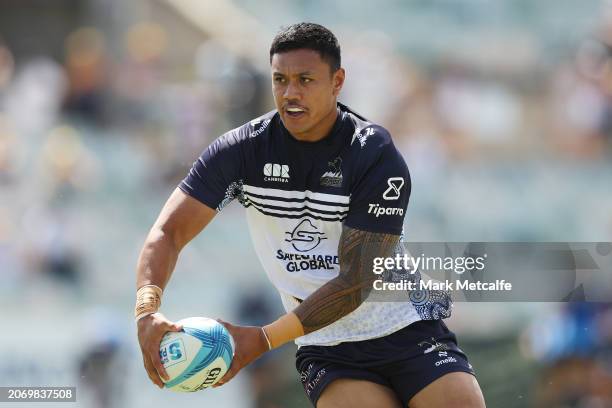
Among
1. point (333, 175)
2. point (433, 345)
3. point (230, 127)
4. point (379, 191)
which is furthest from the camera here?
point (230, 127)

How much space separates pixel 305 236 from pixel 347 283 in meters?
0.47

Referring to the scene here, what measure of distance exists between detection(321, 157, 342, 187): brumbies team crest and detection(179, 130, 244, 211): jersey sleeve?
45cm

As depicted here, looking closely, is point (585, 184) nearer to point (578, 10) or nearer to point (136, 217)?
point (578, 10)

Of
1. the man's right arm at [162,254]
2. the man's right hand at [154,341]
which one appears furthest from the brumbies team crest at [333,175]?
the man's right hand at [154,341]

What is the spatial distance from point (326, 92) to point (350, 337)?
1.27 m

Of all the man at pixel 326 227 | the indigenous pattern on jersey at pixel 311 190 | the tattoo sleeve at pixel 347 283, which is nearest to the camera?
the tattoo sleeve at pixel 347 283

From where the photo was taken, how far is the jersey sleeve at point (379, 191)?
5426mm

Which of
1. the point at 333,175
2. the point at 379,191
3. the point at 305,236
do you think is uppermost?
the point at 333,175

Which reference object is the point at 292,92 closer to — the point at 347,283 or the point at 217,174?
the point at 217,174

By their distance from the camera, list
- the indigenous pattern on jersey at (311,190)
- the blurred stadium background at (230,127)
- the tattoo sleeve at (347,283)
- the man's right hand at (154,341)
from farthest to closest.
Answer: the blurred stadium background at (230,127) → the indigenous pattern on jersey at (311,190) → the tattoo sleeve at (347,283) → the man's right hand at (154,341)

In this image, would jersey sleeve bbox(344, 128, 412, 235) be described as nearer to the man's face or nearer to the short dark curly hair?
the man's face

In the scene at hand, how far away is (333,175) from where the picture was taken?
556 cm

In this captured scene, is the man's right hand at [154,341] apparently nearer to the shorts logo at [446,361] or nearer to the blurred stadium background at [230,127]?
the shorts logo at [446,361]

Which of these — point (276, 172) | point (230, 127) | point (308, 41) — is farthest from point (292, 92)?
point (230, 127)
